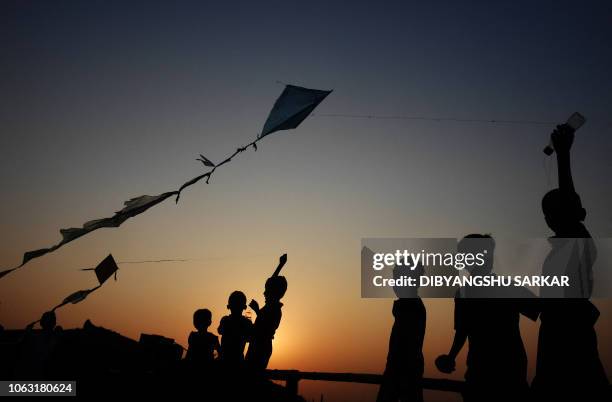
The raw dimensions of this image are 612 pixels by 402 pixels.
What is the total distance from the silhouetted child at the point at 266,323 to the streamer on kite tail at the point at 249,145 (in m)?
1.60

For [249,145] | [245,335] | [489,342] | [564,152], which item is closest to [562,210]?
[564,152]

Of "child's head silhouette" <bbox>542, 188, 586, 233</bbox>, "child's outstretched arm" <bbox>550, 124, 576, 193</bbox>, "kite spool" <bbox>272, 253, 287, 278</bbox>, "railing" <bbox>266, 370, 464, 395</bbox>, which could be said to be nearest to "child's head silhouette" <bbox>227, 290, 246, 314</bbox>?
"kite spool" <bbox>272, 253, 287, 278</bbox>

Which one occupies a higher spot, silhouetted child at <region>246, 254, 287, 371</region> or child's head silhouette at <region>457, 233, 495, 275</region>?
child's head silhouette at <region>457, 233, 495, 275</region>

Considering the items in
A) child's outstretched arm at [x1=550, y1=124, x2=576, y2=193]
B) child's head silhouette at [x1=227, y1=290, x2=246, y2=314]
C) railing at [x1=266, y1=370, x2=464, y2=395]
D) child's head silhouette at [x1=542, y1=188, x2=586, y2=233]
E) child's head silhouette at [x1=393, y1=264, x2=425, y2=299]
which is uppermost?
child's outstretched arm at [x1=550, y1=124, x2=576, y2=193]

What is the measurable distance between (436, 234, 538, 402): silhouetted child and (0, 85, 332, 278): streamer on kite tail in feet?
8.08

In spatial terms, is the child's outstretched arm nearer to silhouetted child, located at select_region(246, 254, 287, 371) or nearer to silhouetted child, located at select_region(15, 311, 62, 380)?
silhouetted child, located at select_region(246, 254, 287, 371)

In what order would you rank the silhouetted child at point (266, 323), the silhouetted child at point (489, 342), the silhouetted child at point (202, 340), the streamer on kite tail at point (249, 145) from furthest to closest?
the silhouetted child at point (202, 340) < the silhouetted child at point (266, 323) < the streamer on kite tail at point (249, 145) < the silhouetted child at point (489, 342)

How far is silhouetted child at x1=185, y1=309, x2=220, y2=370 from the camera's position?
20.0 ft

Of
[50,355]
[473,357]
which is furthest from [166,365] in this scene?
[473,357]

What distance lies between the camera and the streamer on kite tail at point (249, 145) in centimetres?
444

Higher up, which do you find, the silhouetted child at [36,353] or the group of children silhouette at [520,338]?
the group of children silhouette at [520,338]

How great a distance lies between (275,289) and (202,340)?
1730 mm

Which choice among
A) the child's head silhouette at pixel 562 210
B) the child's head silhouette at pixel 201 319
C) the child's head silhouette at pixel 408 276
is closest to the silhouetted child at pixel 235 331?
the child's head silhouette at pixel 201 319

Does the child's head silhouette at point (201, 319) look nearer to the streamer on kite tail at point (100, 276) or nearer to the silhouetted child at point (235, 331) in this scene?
the silhouetted child at point (235, 331)
